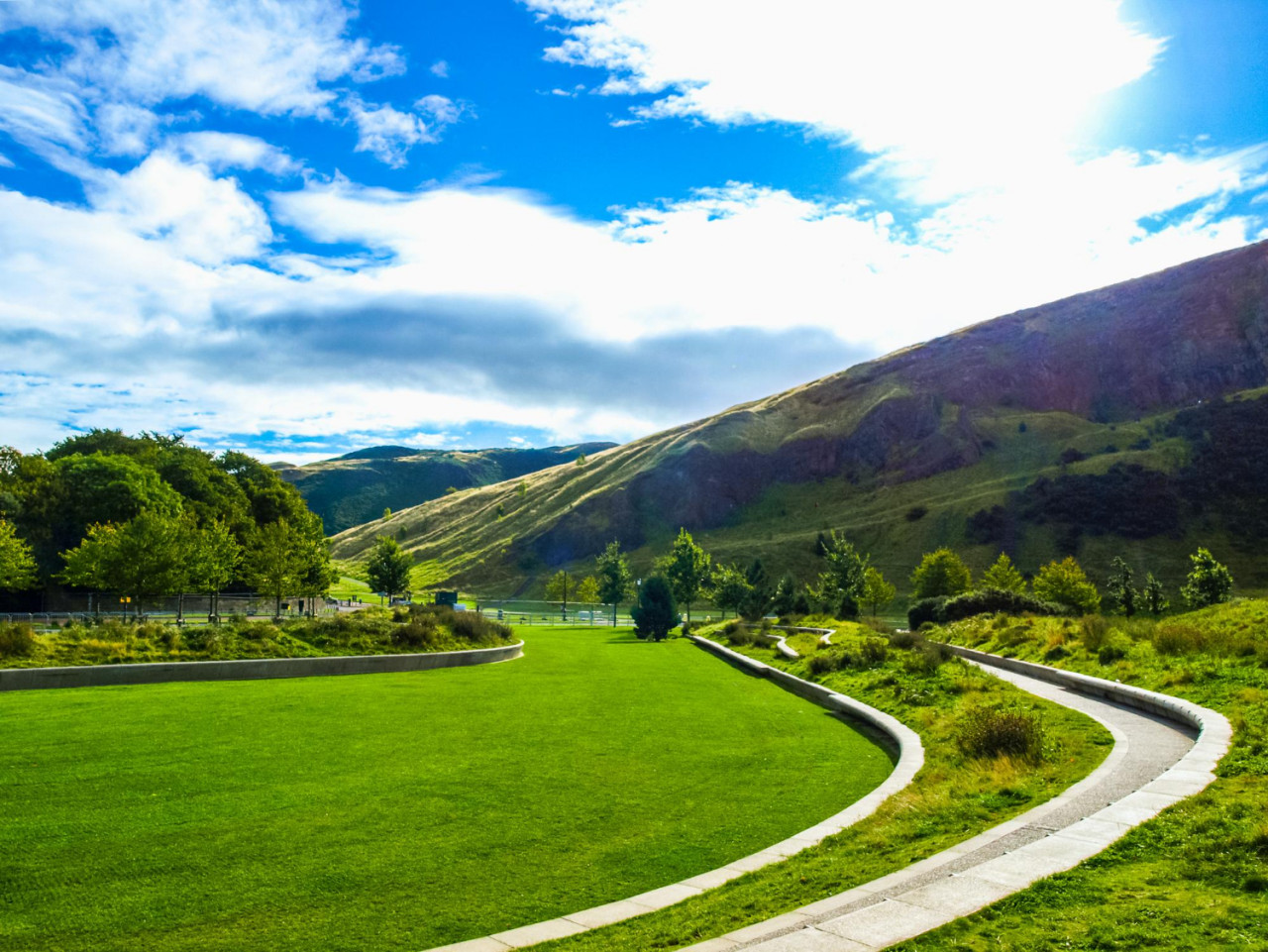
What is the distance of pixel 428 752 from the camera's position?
35.4 ft

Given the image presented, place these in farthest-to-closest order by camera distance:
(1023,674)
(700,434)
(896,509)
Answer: (700,434) < (896,509) < (1023,674)

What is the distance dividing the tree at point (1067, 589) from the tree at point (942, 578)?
15.5 ft

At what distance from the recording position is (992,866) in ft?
17.6

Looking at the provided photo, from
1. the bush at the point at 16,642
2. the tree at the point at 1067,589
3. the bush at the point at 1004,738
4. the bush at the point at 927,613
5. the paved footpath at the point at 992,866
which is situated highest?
the bush at the point at 16,642

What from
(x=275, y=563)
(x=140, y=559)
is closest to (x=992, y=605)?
(x=275, y=563)

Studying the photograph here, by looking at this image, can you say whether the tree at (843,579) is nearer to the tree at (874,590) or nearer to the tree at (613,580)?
the tree at (874,590)

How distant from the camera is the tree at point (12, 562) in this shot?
113 ft

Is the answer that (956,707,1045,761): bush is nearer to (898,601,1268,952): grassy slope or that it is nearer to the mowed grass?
the mowed grass

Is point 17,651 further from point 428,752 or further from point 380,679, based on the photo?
point 428,752

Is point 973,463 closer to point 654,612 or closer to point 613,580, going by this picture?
point 613,580

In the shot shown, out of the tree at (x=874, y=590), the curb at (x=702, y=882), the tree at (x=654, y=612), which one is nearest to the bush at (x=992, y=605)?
the tree at (x=654, y=612)

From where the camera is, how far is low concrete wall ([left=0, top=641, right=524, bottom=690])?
1658 centimetres

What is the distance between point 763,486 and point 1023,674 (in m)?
104

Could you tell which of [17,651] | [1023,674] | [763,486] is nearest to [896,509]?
[763,486]
